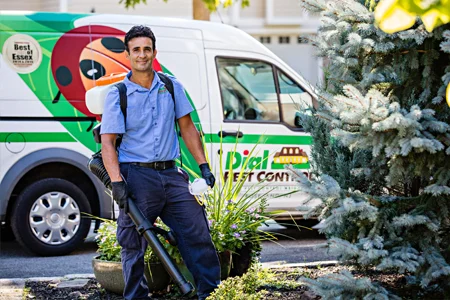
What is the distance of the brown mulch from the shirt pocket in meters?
1.34

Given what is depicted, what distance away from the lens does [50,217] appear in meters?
8.59

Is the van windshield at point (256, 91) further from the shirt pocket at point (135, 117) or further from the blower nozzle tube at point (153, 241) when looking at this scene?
the blower nozzle tube at point (153, 241)

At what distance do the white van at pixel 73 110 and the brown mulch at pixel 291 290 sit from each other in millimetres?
2238

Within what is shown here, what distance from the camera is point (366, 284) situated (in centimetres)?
432

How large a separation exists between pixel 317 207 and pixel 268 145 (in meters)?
4.09

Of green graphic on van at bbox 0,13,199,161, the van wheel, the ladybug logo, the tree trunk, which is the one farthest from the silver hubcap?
the tree trunk

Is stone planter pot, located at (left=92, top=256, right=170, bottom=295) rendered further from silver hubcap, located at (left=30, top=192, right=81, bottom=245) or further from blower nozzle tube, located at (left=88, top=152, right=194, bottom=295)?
silver hubcap, located at (left=30, top=192, right=81, bottom=245)

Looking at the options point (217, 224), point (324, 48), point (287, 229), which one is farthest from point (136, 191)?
point (287, 229)

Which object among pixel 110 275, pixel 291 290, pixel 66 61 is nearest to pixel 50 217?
pixel 66 61

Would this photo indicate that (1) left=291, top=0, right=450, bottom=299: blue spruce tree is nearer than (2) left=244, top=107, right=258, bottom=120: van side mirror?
Yes

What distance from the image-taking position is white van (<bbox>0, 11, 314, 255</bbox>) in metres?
8.44

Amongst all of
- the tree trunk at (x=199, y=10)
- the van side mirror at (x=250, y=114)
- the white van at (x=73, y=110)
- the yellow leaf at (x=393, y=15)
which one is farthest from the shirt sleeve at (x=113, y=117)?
the tree trunk at (x=199, y=10)

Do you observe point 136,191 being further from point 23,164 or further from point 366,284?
point 23,164

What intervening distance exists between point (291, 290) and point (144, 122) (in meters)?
1.65
